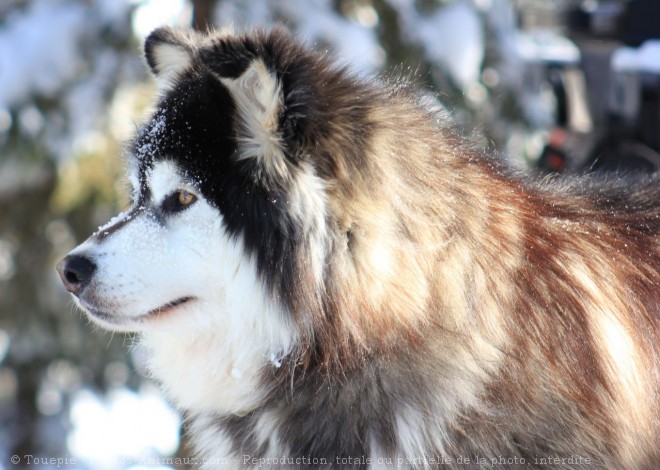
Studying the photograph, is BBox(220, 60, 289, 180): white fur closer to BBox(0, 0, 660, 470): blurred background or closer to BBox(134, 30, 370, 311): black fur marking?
BBox(134, 30, 370, 311): black fur marking

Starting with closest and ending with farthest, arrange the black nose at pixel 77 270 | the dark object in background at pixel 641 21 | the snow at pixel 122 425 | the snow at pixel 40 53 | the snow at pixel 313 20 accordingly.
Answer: the black nose at pixel 77 270
the dark object in background at pixel 641 21
the snow at pixel 313 20
the snow at pixel 40 53
the snow at pixel 122 425

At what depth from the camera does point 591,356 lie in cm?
196

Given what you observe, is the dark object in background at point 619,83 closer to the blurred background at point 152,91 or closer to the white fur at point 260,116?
the blurred background at point 152,91

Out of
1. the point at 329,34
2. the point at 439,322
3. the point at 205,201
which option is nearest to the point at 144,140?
the point at 205,201

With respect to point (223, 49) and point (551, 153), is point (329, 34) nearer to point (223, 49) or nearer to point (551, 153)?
point (551, 153)

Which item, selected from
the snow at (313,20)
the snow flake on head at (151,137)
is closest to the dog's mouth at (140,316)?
the snow flake on head at (151,137)

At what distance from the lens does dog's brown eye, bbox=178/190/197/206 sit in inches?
79.7

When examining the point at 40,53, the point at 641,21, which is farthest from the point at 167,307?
the point at 641,21

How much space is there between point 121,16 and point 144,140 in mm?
2189

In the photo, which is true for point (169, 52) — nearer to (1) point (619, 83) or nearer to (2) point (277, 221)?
(2) point (277, 221)

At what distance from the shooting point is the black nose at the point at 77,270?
200 centimetres

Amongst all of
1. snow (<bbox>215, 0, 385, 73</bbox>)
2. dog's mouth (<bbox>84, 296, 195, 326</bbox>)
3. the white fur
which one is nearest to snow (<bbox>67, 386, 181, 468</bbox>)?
snow (<bbox>215, 0, 385, 73</bbox>)

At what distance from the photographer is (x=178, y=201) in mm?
2043

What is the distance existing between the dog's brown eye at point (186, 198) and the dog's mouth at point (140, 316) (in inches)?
9.7
